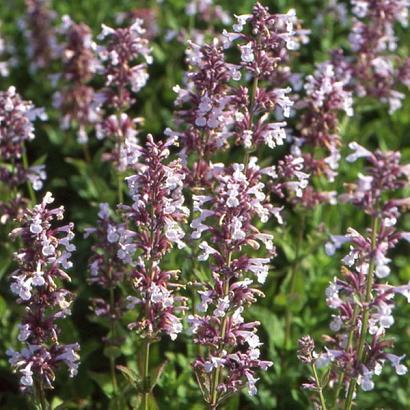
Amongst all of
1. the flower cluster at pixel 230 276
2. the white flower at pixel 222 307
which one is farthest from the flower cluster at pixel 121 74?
the white flower at pixel 222 307

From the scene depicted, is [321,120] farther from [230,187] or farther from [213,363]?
[213,363]

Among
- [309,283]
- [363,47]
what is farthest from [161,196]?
[363,47]

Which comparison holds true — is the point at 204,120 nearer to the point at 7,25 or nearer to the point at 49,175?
the point at 49,175

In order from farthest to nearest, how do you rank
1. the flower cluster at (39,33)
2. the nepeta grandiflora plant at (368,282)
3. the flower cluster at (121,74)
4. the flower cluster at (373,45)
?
1. the flower cluster at (39,33)
2. the flower cluster at (373,45)
3. the flower cluster at (121,74)
4. the nepeta grandiflora plant at (368,282)

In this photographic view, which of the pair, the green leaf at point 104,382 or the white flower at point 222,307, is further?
the green leaf at point 104,382

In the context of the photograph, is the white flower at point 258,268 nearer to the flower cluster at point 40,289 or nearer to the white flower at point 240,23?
the flower cluster at point 40,289

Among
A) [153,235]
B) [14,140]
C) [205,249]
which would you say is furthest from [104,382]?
[14,140]

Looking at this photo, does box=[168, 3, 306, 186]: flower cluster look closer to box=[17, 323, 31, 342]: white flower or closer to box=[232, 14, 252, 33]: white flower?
box=[232, 14, 252, 33]: white flower
